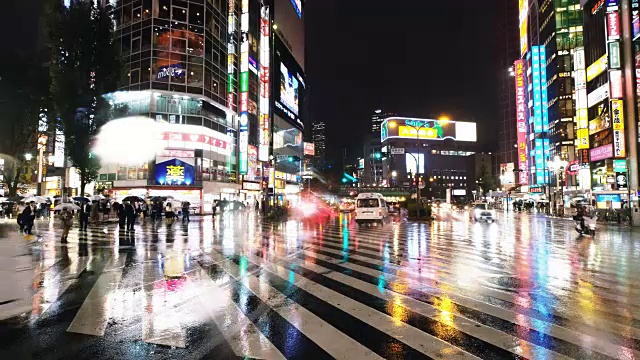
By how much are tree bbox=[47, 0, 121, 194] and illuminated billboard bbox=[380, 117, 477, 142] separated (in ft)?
396

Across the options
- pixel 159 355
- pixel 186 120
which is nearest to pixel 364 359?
pixel 159 355

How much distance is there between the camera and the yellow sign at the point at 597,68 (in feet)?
125

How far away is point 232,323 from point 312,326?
1.23 meters

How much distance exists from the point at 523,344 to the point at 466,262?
6.30m

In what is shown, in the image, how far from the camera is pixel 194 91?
1802 inches

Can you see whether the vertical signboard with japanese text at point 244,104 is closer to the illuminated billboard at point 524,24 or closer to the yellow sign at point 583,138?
the yellow sign at point 583,138

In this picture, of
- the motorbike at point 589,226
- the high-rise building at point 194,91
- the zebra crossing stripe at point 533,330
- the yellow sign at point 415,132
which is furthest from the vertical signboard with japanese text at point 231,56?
the yellow sign at point 415,132

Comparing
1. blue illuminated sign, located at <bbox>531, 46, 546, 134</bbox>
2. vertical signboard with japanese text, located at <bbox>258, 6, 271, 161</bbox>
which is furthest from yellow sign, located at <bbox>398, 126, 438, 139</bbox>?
vertical signboard with japanese text, located at <bbox>258, 6, 271, 161</bbox>

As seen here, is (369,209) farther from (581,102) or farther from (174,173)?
(581,102)

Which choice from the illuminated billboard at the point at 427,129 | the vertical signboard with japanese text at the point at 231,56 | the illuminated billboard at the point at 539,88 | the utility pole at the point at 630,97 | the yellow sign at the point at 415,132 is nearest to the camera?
the utility pole at the point at 630,97

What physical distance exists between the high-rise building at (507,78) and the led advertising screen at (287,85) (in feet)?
192

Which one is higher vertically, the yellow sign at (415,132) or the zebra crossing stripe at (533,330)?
the yellow sign at (415,132)

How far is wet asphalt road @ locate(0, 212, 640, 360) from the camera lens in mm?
4629

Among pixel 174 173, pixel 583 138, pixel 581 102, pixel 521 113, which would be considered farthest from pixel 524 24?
pixel 174 173
